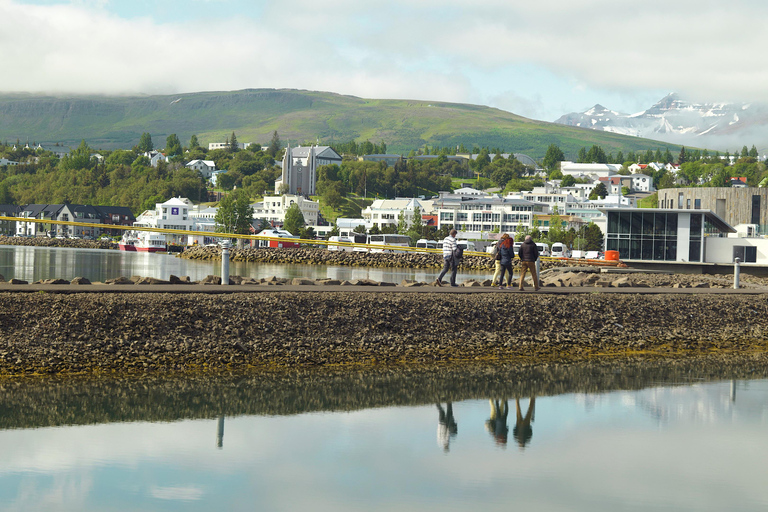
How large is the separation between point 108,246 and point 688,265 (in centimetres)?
11081

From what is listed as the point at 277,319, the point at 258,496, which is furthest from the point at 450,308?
the point at 258,496

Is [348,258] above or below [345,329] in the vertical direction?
below

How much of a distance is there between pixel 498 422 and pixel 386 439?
240cm

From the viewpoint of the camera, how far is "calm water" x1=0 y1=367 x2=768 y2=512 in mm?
10250

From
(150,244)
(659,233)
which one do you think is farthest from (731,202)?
(150,244)

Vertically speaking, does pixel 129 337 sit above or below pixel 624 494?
above

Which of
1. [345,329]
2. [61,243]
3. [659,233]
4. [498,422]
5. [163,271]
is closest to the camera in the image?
[498,422]

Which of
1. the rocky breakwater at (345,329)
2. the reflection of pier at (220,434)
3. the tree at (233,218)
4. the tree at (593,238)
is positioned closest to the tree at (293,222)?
the tree at (233,218)

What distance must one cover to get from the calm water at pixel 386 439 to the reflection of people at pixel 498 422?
0.06 meters

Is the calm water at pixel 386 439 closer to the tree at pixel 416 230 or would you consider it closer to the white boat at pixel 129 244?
the white boat at pixel 129 244

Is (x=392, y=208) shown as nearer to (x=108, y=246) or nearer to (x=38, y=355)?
(x=108, y=246)

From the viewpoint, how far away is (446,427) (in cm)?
1383

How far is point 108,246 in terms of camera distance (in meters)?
143

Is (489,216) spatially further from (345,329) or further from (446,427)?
(446,427)
